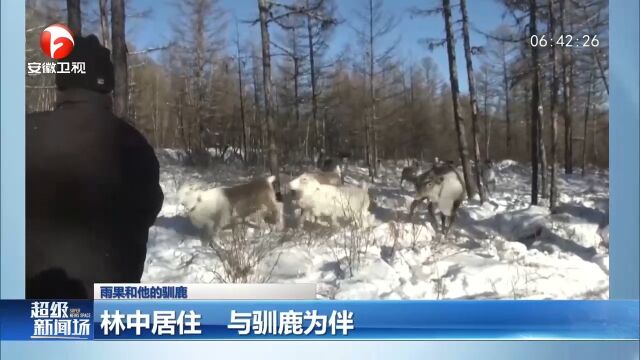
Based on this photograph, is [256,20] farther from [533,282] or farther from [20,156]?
[533,282]

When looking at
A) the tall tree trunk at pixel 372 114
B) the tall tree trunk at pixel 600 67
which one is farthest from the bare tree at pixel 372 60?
the tall tree trunk at pixel 600 67

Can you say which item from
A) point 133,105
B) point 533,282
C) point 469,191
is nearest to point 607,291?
point 533,282

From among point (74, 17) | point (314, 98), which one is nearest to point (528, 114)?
point (314, 98)

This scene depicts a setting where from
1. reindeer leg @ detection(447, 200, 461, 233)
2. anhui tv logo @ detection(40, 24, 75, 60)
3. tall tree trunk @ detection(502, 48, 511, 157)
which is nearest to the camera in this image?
anhui tv logo @ detection(40, 24, 75, 60)

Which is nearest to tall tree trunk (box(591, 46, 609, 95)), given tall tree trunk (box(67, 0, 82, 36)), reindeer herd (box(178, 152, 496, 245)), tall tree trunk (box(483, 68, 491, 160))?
tall tree trunk (box(483, 68, 491, 160))

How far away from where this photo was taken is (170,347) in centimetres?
263

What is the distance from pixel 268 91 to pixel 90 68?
2.93 ft

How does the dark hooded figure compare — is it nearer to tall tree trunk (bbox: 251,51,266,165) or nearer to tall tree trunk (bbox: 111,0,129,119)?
tall tree trunk (bbox: 111,0,129,119)

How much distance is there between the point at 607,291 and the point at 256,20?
2.21 meters

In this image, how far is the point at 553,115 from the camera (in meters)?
2.77

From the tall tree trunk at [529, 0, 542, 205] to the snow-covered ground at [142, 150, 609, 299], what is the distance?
0.15 ft

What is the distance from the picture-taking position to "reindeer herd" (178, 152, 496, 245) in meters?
2.75
